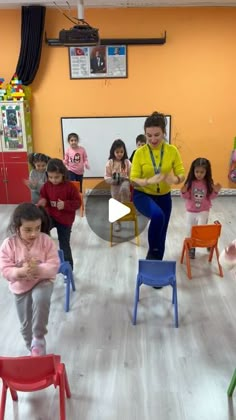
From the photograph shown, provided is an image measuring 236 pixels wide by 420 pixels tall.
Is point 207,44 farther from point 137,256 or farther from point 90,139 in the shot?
point 137,256

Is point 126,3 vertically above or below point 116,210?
above

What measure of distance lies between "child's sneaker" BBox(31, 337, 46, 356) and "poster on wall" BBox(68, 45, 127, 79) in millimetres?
4164

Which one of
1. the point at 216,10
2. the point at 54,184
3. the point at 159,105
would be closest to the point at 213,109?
the point at 159,105

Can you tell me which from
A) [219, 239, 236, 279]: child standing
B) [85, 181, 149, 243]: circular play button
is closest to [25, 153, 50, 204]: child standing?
[85, 181, 149, 243]: circular play button

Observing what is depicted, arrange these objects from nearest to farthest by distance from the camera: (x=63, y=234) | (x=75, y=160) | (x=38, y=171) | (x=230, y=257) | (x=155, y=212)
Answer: (x=230, y=257) < (x=155, y=212) < (x=63, y=234) < (x=38, y=171) < (x=75, y=160)

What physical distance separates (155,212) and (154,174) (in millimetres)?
297

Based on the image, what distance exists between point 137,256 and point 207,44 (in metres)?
3.37

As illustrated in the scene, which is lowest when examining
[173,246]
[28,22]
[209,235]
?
[173,246]

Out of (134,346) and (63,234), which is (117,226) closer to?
(63,234)

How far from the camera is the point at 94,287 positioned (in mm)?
2879

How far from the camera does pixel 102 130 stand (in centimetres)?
534

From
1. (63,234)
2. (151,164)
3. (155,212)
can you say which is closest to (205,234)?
(155,212)

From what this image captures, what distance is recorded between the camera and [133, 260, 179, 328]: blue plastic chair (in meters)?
2.30

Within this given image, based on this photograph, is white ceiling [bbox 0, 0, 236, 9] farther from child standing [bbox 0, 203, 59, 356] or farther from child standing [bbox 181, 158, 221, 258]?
child standing [bbox 0, 203, 59, 356]
